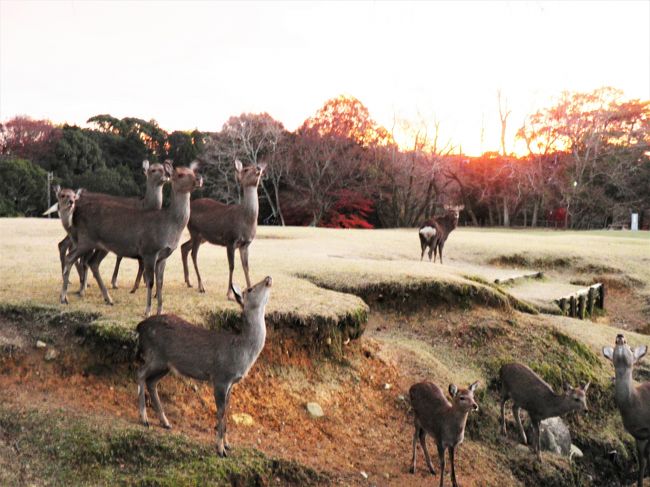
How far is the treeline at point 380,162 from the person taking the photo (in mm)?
38906

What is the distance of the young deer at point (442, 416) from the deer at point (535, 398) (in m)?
1.50

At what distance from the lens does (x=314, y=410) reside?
685 centimetres

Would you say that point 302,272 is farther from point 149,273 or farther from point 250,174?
point 149,273

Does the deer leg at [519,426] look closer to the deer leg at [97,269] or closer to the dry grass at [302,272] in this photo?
the dry grass at [302,272]

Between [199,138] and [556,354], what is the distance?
38.8m

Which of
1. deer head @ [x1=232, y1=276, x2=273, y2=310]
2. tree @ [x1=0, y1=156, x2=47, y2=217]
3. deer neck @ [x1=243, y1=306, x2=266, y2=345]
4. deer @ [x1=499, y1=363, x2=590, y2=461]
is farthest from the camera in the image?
tree @ [x1=0, y1=156, x2=47, y2=217]

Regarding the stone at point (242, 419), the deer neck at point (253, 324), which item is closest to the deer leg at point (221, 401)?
the deer neck at point (253, 324)

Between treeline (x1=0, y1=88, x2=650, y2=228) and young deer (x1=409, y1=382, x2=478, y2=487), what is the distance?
31783mm

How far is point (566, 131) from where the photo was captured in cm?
4538

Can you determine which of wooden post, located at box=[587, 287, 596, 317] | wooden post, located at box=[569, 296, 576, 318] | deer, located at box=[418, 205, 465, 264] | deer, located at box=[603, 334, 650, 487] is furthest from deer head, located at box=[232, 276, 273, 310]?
wooden post, located at box=[587, 287, 596, 317]

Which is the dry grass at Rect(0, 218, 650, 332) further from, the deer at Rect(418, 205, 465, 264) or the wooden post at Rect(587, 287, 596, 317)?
the deer at Rect(418, 205, 465, 264)

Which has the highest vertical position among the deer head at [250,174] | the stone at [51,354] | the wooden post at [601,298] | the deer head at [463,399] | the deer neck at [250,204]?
the deer head at [250,174]

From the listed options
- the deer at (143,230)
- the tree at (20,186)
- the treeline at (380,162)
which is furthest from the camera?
the treeline at (380,162)

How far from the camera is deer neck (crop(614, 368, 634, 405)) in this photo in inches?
299
